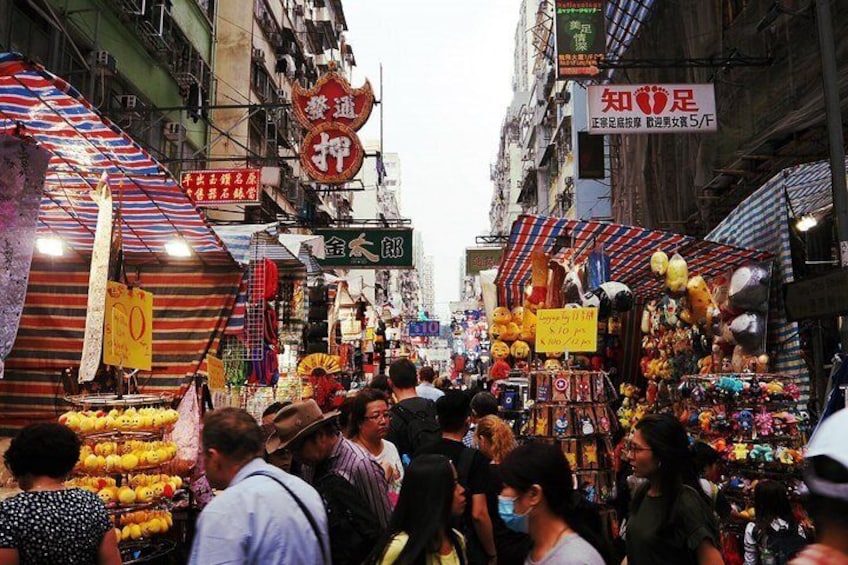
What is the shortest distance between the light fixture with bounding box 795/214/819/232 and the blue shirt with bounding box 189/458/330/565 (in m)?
6.39

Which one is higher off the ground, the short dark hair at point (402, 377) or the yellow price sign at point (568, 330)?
the yellow price sign at point (568, 330)

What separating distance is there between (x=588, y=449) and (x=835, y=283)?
2.88 m

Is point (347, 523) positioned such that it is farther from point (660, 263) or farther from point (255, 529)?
point (660, 263)

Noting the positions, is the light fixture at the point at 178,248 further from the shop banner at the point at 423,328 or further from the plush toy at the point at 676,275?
the shop banner at the point at 423,328

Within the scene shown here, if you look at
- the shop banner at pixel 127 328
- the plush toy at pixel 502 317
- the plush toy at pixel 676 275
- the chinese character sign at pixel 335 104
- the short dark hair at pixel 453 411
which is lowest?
the short dark hair at pixel 453 411

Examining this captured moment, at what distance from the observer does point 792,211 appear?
7.39 meters

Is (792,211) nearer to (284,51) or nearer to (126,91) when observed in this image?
(126,91)

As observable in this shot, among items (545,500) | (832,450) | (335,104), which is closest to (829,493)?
(832,450)

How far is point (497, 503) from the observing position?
14.3 feet

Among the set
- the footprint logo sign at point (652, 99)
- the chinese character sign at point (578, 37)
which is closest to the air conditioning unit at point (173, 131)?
the chinese character sign at point (578, 37)

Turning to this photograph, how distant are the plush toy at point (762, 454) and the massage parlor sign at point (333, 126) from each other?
12.4 meters

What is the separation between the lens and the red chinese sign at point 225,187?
14.8 metres

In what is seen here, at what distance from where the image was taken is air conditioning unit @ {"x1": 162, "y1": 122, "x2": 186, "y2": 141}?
16.8 meters

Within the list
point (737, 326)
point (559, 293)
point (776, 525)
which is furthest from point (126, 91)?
point (776, 525)
